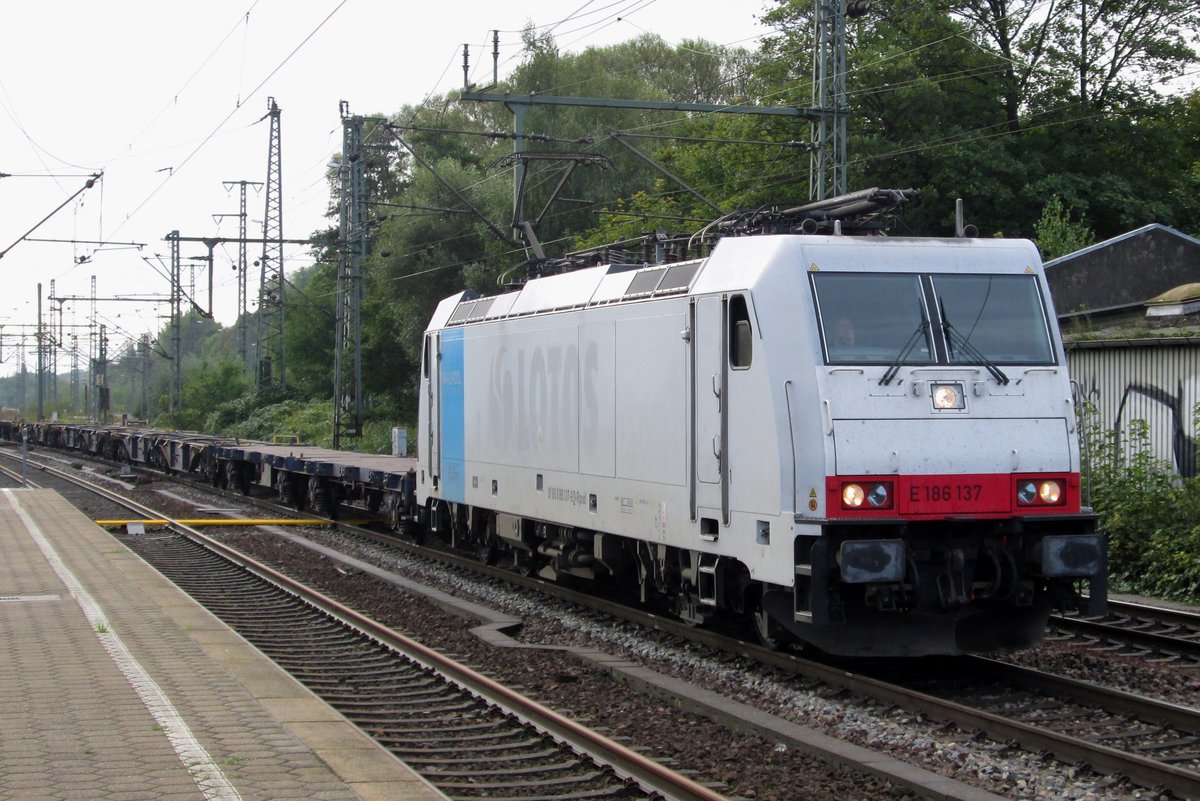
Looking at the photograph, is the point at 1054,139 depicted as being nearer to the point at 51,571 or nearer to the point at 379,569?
the point at 379,569

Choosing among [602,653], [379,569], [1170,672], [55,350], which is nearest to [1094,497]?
[1170,672]

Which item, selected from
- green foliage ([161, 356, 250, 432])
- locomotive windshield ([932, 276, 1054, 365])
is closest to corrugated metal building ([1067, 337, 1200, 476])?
locomotive windshield ([932, 276, 1054, 365])

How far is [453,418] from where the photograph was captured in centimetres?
1675

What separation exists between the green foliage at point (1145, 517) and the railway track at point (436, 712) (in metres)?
7.32

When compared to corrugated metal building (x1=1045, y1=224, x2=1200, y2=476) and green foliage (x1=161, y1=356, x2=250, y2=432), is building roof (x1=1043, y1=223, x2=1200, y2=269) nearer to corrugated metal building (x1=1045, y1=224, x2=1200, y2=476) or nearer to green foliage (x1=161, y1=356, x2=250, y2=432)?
corrugated metal building (x1=1045, y1=224, x2=1200, y2=476)

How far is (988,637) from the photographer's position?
31.8 ft

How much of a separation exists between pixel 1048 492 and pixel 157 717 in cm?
593

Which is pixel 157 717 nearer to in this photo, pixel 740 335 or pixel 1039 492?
pixel 740 335

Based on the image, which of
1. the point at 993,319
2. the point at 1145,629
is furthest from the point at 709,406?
the point at 1145,629

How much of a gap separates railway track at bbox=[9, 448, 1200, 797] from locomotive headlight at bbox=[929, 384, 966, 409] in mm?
1848

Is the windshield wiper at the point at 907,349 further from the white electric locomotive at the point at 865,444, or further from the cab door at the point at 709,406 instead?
the cab door at the point at 709,406

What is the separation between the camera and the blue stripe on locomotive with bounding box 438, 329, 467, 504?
53.6 feet

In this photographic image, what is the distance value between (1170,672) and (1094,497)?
253 inches

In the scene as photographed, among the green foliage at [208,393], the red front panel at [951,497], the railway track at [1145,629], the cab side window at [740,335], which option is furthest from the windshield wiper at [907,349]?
the green foliage at [208,393]
